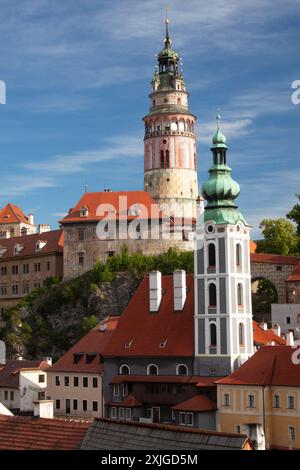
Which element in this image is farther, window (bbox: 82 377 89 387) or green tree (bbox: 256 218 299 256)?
green tree (bbox: 256 218 299 256)

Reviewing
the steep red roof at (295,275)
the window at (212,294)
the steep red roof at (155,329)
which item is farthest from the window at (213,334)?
the steep red roof at (295,275)

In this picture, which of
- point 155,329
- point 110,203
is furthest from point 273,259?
point 155,329

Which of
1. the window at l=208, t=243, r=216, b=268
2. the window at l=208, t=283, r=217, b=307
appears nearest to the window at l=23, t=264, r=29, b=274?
the window at l=208, t=243, r=216, b=268

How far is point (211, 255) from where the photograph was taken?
49.3 meters

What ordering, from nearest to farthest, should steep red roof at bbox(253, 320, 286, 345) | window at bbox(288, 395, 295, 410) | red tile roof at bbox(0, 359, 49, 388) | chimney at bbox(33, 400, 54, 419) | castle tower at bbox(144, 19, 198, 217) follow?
chimney at bbox(33, 400, 54, 419) → window at bbox(288, 395, 295, 410) → steep red roof at bbox(253, 320, 286, 345) → red tile roof at bbox(0, 359, 49, 388) → castle tower at bbox(144, 19, 198, 217)

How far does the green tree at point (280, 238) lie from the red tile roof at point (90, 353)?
3004 centimetres

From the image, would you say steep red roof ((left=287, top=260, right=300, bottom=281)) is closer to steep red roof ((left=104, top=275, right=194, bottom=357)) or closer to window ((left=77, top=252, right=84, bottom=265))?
window ((left=77, top=252, right=84, bottom=265))

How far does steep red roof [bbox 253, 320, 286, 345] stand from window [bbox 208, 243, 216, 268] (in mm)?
6403

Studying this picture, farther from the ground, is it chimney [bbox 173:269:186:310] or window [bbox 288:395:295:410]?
chimney [bbox 173:269:186:310]

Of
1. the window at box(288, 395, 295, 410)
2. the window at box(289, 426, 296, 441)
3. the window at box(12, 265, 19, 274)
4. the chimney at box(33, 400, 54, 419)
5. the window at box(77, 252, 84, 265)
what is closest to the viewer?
the chimney at box(33, 400, 54, 419)

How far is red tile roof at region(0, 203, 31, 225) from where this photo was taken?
10888 centimetres

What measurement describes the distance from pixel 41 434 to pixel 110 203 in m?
66.1

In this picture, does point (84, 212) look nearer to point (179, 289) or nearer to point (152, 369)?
point (179, 289)
